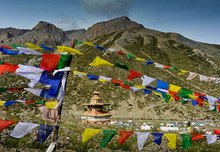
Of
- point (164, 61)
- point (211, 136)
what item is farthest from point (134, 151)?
point (164, 61)

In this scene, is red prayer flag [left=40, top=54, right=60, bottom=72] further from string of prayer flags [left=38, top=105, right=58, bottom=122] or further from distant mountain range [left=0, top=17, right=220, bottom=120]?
distant mountain range [left=0, top=17, right=220, bottom=120]

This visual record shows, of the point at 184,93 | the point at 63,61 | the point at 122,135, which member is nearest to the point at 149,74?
the point at 184,93

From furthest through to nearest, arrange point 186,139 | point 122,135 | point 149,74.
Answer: point 149,74, point 186,139, point 122,135

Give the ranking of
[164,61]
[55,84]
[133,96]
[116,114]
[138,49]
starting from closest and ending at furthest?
1. [55,84]
2. [116,114]
3. [133,96]
4. [164,61]
5. [138,49]

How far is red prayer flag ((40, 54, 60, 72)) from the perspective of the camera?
37.8ft

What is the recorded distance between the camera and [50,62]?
1160cm

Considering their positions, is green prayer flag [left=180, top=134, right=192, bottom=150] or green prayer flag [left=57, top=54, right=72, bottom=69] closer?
green prayer flag [left=57, top=54, right=72, bottom=69]

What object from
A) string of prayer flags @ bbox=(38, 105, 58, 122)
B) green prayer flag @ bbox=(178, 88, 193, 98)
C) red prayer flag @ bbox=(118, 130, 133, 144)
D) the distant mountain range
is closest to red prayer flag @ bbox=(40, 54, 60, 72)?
string of prayer flags @ bbox=(38, 105, 58, 122)

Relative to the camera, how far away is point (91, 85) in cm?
6756

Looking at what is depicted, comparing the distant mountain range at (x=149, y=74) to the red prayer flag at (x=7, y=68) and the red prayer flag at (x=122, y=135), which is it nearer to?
the red prayer flag at (x=122, y=135)

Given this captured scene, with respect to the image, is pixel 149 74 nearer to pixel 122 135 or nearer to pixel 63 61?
pixel 122 135

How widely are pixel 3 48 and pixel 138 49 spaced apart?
84.6 metres

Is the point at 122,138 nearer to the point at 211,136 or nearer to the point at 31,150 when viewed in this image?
the point at 211,136

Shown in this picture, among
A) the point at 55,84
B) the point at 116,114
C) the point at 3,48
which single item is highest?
the point at 3,48
